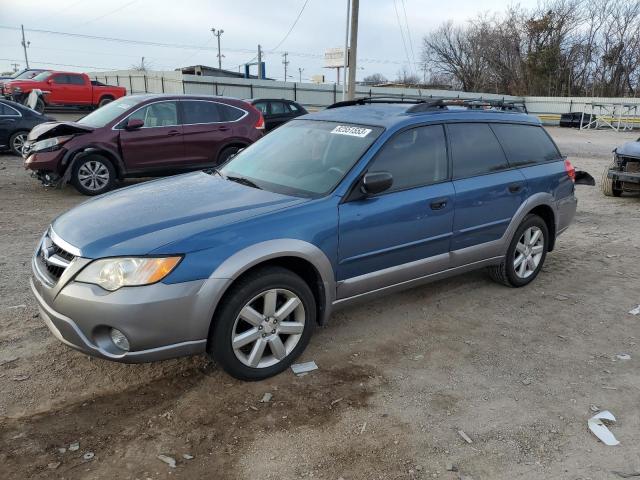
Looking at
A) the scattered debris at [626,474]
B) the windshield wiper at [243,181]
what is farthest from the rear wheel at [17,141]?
the scattered debris at [626,474]

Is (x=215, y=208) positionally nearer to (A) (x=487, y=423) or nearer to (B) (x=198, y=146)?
(A) (x=487, y=423)

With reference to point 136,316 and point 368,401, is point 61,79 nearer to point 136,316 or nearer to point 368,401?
point 136,316

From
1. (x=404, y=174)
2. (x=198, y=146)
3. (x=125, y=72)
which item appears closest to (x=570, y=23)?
(x=125, y=72)

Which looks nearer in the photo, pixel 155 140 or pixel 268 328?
pixel 268 328

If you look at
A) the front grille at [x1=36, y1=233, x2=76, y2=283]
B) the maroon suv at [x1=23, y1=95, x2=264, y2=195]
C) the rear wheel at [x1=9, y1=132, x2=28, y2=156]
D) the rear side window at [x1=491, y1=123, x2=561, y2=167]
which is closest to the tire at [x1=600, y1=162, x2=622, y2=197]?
the rear side window at [x1=491, y1=123, x2=561, y2=167]

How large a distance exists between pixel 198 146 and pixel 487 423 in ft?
25.1

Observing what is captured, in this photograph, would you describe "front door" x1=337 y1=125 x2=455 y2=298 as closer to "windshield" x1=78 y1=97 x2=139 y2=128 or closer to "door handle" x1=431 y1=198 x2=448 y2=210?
"door handle" x1=431 y1=198 x2=448 y2=210

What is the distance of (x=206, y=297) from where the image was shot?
2.96 m

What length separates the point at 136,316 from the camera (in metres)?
2.82

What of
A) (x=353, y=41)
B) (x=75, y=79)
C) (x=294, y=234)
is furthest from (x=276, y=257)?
(x=75, y=79)

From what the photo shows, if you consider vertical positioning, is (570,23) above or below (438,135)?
above

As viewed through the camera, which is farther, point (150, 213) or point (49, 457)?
point (150, 213)

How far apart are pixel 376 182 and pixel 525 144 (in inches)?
87.8

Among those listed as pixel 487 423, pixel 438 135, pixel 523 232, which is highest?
pixel 438 135
